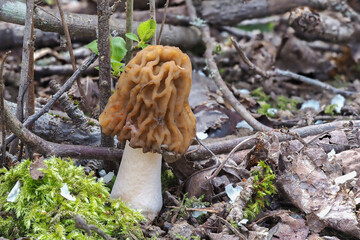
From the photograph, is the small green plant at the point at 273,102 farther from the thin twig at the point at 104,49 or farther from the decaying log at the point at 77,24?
the thin twig at the point at 104,49

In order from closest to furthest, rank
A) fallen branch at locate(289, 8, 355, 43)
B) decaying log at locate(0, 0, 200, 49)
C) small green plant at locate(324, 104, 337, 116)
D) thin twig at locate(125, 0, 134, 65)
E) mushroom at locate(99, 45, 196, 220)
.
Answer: mushroom at locate(99, 45, 196, 220), thin twig at locate(125, 0, 134, 65), decaying log at locate(0, 0, 200, 49), small green plant at locate(324, 104, 337, 116), fallen branch at locate(289, 8, 355, 43)

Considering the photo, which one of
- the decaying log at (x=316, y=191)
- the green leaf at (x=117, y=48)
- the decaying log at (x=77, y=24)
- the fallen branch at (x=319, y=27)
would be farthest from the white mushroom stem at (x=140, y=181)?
the fallen branch at (x=319, y=27)

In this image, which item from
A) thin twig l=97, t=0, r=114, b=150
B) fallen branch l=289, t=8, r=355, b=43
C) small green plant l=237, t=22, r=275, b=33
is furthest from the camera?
small green plant l=237, t=22, r=275, b=33

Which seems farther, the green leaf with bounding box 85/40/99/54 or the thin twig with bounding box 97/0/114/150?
the green leaf with bounding box 85/40/99/54

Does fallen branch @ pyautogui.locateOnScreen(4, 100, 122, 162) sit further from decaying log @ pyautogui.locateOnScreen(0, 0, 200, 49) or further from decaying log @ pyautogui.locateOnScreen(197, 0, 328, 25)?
decaying log @ pyautogui.locateOnScreen(197, 0, 328, 25)

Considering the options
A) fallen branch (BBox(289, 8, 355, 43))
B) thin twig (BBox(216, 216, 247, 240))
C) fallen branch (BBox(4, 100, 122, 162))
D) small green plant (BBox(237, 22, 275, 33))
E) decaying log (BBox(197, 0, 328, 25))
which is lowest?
thin twig (BBox(216, 216, 247, 240))

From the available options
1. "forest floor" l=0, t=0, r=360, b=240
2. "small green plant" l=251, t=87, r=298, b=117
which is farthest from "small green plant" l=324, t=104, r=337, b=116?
"small green plant" l=251, t=87, r=298, b=117

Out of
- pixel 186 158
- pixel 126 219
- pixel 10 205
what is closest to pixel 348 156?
pixel 186 158
